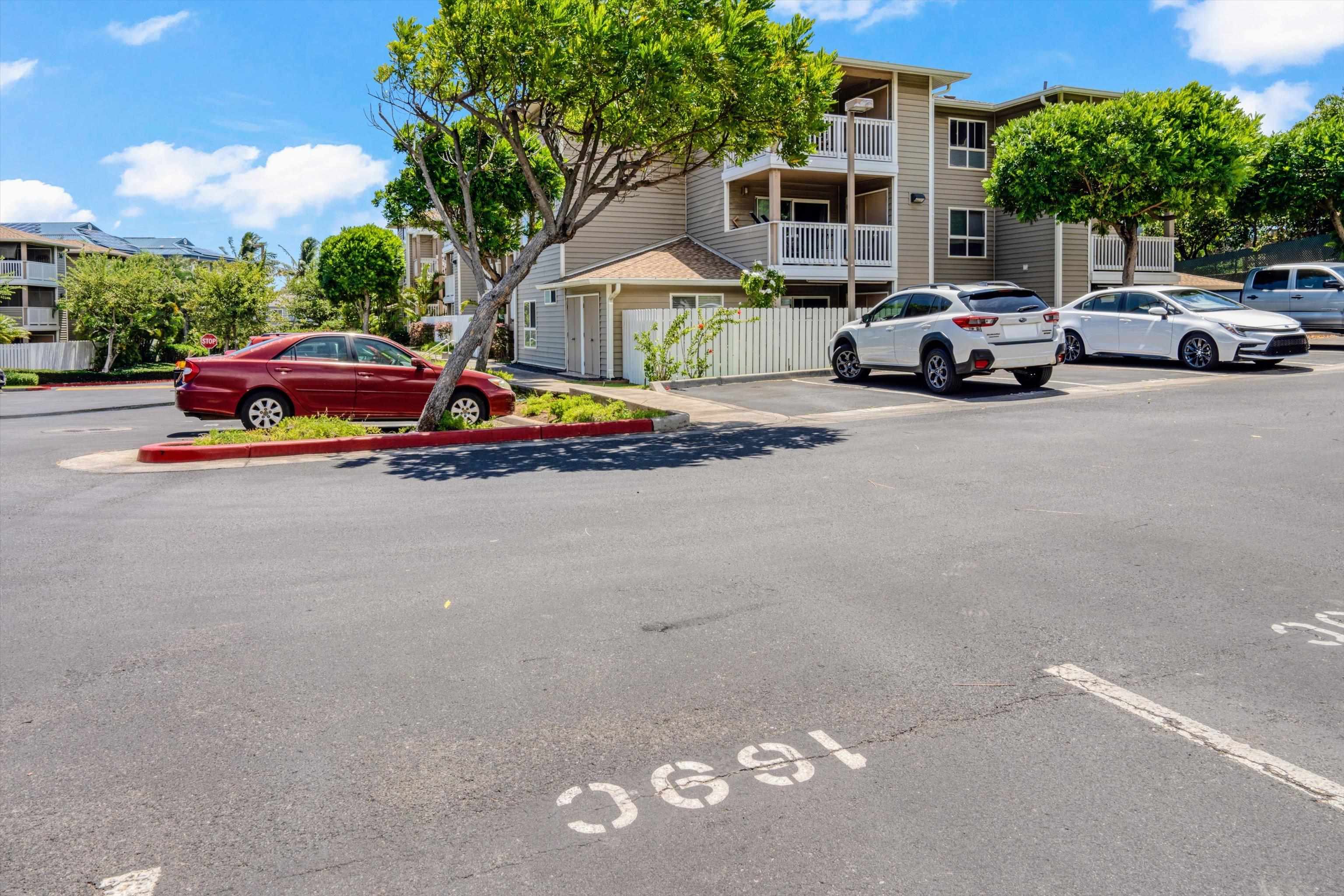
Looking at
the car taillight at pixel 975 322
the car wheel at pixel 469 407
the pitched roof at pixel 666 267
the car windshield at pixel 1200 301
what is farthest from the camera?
the pitched roof at pixel 666 267

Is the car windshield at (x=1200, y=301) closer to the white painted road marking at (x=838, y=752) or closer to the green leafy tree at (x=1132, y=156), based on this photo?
the green leafy tree at (x=1132, y=156)

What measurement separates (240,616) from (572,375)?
76.5ft

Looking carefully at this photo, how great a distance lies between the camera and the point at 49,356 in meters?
51.4

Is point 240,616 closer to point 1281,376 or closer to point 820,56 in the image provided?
point 820,56

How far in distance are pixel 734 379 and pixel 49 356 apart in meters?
44.8

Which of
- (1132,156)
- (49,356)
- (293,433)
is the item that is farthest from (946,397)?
(49,356)

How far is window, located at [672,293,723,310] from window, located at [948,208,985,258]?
8047mm

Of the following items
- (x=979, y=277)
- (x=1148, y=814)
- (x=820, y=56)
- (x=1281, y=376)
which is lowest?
(x=1148, y=814)

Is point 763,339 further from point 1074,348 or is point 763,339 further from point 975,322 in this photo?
point 975,322

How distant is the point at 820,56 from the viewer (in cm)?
1584

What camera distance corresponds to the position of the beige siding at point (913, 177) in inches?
1118

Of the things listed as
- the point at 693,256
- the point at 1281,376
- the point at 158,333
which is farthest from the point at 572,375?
the point at 158,333

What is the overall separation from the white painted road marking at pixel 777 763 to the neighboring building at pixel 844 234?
22.0 meters

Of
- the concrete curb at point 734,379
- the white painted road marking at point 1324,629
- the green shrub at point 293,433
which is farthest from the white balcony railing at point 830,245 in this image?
the white painted road marking at point 1324,629
